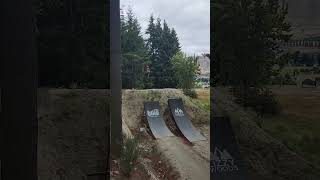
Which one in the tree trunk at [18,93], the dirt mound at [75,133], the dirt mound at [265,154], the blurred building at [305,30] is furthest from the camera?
the dirt mound at [265,154]

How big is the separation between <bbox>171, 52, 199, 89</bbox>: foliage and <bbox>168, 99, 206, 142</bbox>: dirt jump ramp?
0.17m

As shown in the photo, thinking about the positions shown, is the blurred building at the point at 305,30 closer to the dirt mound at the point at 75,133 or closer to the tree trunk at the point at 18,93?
the dirt mound at the point at 75,133

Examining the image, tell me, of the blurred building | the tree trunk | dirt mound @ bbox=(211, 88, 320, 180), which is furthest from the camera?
dirt mound @ bbox=(211, 88, 320, 180)

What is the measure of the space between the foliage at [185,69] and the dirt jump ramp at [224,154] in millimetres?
418

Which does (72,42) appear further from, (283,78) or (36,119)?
(283,78)

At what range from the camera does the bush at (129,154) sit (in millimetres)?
3875

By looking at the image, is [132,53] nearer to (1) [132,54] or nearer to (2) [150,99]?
(1) [132,54]

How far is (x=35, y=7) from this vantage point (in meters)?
3.60

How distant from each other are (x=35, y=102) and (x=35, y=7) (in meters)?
0.81

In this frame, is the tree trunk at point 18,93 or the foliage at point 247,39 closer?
the tree trunk at point 18,93

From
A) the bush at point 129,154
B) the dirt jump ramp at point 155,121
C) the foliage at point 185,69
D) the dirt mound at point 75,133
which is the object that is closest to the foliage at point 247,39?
the foliage at point 185,69

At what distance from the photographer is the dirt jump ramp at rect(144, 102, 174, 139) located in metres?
3.91

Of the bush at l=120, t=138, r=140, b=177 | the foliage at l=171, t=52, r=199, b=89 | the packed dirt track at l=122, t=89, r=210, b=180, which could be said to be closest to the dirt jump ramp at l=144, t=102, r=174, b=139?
the packed dirt track at l=122, t=89, r=210, b=180

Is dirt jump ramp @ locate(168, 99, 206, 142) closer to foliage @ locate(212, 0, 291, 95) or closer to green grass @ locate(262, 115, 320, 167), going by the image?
foliage @ locate(212, 0, 291, 95)
